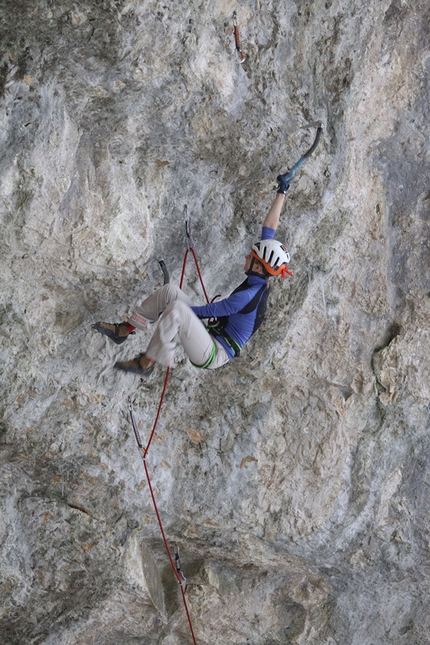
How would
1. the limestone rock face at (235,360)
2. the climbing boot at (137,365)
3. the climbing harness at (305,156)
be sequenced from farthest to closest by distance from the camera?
the climbing harness at (305,156) < the limestone rock face at (235,360) < the climbing boot at (137,365)

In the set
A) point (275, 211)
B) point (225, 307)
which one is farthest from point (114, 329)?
point (275, 211)

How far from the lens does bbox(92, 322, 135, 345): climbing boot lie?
6.44 metres

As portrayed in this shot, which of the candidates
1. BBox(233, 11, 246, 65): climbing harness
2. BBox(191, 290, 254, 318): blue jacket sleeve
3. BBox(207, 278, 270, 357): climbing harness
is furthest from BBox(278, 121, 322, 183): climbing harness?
BBox(191, 290, 254, 318): blue jacket sleeve

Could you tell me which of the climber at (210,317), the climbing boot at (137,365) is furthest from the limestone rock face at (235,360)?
the climbing boot at (137,365)

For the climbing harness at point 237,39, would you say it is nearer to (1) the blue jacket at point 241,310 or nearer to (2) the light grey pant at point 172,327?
(1) the blue jacket at point 241,310

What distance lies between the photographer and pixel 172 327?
20.0ft

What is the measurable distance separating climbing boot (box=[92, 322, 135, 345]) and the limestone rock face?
0.64 metres

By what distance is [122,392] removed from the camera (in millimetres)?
7539

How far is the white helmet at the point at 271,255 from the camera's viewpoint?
6.24 meters

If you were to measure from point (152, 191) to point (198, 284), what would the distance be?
122 centimetres

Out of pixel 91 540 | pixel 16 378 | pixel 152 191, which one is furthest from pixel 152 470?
pixel 152 191

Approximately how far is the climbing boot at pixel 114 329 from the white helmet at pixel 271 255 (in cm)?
148

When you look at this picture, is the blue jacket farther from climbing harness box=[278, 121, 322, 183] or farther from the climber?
climbing harness box=[278, 121, 322, 183]

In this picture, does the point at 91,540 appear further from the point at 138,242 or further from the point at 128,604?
the point at 138,242
